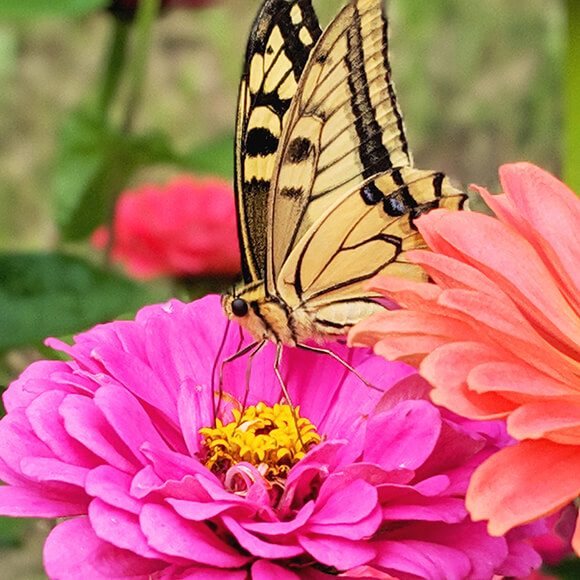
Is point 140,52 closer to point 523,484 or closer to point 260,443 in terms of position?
point 260,443

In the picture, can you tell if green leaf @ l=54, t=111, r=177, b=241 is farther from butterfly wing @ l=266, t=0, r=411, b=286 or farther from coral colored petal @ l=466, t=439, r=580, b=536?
coral colored petal @ l=466, t=439, r=580, b=536

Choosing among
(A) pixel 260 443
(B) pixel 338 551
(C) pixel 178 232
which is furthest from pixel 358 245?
(C) pixel 178 232

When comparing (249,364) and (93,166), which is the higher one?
(93,166)

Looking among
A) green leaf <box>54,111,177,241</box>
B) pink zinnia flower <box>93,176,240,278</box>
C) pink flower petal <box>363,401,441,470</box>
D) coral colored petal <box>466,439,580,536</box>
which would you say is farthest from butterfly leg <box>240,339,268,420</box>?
pink zinnia flower <box>93,176,240,278</box>

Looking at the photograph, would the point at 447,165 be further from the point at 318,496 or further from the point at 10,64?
the point at 318,496

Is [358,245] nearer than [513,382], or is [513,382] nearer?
[513,382]

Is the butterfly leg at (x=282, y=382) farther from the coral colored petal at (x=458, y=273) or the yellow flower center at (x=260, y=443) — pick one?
the coral colored petal at (x=458, y=273)

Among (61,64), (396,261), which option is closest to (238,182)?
(396,261)
